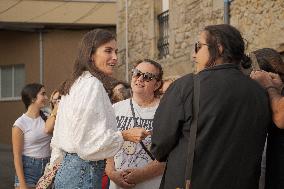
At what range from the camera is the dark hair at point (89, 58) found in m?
3.46

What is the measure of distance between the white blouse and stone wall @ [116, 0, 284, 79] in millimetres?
5289

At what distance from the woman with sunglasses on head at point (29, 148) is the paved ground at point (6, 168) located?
5910 millimetres

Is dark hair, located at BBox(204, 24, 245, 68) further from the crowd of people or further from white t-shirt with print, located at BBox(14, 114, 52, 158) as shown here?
white t-shirt with print, located at BBox(14, 114, 52, 158)

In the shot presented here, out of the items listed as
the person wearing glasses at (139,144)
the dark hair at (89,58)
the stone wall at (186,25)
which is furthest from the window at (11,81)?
Result: the dark hair at (89,58)

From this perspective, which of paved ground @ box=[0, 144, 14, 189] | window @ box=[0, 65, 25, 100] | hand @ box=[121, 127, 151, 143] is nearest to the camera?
hand @ box=[121, 127, 151, 143]

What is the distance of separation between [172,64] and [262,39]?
150 inches

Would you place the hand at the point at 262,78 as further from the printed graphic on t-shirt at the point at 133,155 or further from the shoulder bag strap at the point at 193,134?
the printed graphic on t-shirt at the point at 133,155

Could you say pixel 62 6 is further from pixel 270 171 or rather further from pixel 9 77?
pixel 270 171

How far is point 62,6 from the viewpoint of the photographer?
1870 centimetres

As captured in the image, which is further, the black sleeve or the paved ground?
the paved ground

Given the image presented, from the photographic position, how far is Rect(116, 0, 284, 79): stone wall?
8.62 metres

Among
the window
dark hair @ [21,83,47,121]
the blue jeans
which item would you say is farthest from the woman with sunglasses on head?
the window

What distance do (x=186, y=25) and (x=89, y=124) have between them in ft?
28.7

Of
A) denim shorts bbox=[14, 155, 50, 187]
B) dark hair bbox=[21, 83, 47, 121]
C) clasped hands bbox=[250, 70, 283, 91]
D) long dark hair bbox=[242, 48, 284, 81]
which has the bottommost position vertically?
denim shorts bbox=[14, 155, 50, 187]
